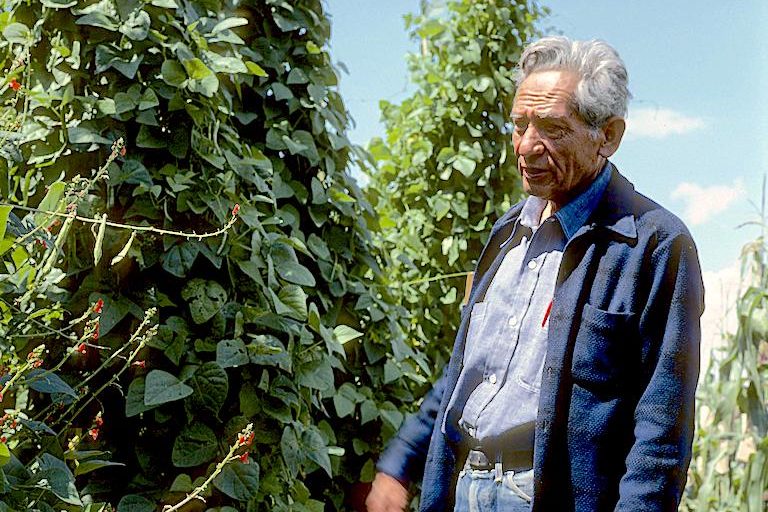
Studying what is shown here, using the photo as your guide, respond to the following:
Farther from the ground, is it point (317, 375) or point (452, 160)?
point (452, 160)

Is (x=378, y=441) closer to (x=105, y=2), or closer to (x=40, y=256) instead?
(x=40, y=256)

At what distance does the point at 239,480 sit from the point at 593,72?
101 centimetres

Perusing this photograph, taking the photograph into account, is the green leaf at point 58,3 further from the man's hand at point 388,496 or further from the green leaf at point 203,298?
the man's hand at point 388,496

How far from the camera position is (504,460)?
1.40m

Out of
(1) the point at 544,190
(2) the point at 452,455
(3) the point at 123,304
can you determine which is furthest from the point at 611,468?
(3) the point at 123,304

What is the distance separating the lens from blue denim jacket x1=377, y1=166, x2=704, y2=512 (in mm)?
1226

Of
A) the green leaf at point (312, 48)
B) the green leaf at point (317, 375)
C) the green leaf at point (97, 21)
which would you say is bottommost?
the green leaf at point (317, 375)

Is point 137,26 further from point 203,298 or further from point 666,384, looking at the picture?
point 666,384

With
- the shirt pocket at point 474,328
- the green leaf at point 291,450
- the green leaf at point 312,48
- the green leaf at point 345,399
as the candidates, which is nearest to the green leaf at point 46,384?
the green leaf at point 291,450

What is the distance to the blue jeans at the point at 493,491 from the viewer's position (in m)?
1.36

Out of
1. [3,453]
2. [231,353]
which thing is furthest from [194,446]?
[3,453]

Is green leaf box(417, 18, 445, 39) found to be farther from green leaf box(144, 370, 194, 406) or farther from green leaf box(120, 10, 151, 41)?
green leaf box(144, 370, 194, 406)

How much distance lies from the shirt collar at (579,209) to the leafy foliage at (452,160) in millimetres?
1820

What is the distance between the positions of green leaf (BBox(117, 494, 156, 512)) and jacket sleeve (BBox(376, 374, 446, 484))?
1.54 ft
